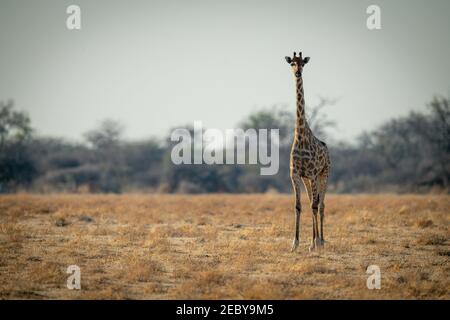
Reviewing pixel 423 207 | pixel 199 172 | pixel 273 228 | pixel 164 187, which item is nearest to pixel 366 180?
pixel 199 172

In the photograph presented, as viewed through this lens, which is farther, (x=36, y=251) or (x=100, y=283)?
(x=36, y=251)

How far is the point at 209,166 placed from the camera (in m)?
41.0

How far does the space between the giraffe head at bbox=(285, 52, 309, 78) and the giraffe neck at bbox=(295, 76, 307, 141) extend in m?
0.18

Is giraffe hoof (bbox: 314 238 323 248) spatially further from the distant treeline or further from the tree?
the tree

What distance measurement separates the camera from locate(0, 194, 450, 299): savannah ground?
7.91m

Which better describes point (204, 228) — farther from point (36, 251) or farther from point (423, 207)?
point (423, 207)

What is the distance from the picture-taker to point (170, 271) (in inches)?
360

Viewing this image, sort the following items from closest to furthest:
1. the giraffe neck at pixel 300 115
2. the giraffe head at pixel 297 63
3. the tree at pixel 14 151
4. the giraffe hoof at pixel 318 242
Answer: the giraffe hoof at pixel 318 242
the giraffe head at pixel 297 63
the giraffe neck at pixel 300 115
the tree at pixel 14 151


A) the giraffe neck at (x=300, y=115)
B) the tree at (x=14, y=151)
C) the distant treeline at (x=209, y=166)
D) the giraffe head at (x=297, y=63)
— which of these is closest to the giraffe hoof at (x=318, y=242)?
the giraffe neck at (x=300, y=115)

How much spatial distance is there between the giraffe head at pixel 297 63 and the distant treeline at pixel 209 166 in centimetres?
2188

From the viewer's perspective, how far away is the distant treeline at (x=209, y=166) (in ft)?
118

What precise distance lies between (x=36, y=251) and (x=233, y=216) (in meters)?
7.34

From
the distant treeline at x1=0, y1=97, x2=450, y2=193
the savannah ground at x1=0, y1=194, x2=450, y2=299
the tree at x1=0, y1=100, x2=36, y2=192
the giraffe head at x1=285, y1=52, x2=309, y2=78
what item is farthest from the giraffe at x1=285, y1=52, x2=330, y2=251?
the tree at x1=0, y1=100, x2=36, y2=192

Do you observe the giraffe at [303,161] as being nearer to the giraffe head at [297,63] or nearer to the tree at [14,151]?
the giraffe head at [297,63]
